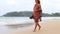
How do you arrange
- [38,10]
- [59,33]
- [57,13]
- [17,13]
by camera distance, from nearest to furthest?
[59,33]
[38,10]
[57,13]
[17,13]

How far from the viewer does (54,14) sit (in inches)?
632

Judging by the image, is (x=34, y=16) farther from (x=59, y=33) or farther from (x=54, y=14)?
(x=54, y=14)

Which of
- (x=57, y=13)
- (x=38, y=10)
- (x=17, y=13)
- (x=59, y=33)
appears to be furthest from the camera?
(x=17, y=13)

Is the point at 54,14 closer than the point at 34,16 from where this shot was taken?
No

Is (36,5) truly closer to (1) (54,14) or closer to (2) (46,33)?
(2) (46,33)

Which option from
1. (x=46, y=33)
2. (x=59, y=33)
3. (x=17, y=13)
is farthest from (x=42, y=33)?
(x=17, y=13)

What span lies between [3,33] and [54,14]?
35.1 feet

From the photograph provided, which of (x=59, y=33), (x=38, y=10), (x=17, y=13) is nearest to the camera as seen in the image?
(x=59, y=33)

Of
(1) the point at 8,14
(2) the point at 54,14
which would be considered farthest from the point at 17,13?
(2) the point at 54,14

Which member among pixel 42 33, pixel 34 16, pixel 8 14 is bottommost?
pixel 8 14

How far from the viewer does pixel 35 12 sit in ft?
19.4

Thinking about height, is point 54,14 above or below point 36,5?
below

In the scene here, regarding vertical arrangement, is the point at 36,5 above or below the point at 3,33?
above

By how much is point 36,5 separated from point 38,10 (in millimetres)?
166
